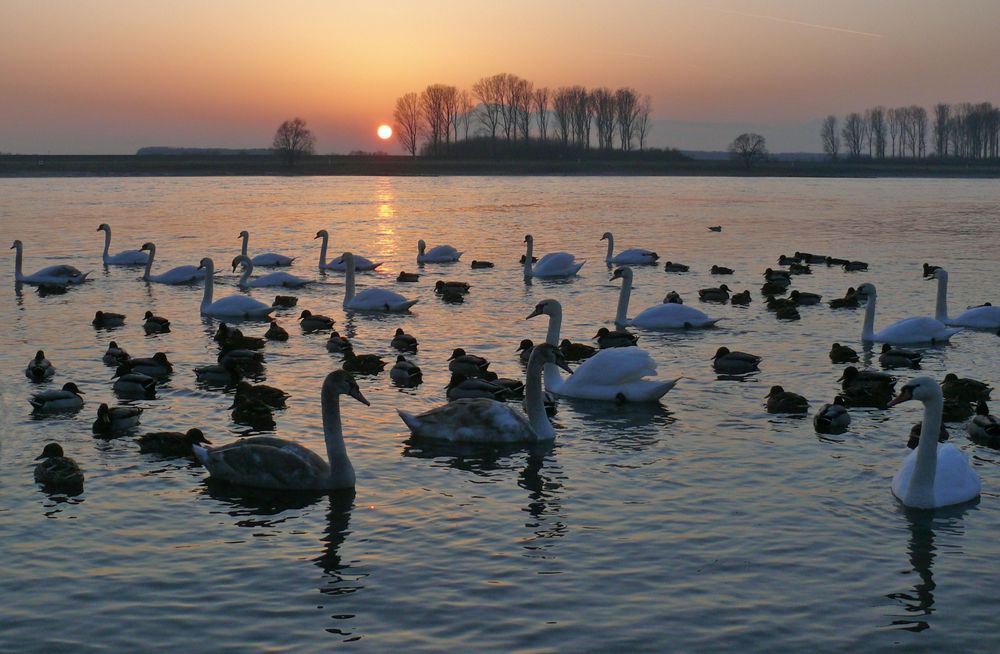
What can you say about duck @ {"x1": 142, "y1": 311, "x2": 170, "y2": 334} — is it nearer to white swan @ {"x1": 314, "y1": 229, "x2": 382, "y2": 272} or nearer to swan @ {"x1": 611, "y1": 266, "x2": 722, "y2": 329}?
swan @ {"x1": 611, "y1": 266, "x2": 722, "y2": 329}

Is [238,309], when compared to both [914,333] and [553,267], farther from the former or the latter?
[914,333]

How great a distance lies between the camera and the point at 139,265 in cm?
3291

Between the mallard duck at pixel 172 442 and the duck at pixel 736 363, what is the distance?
7.64 metres

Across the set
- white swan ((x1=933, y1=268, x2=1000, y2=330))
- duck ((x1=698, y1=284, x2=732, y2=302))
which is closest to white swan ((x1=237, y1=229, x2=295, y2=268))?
duck ((x1=698, y1=284, x2=732, y2=302))

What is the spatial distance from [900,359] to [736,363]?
2.69m

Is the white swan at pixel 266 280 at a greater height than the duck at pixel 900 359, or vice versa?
the white swan at pixel 266 280

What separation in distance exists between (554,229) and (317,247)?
512 inches

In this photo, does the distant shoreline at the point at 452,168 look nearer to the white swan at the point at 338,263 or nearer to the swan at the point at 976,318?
the white swan at the point at 338,263

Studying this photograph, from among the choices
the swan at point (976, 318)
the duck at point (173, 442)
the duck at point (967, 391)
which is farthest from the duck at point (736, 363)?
the duck at point (173, 442)

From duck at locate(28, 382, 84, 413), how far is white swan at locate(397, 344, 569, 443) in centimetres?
414

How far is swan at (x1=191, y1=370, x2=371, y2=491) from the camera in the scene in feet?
35.6

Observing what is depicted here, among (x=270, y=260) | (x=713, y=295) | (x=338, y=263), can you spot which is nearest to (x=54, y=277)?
(x=270, y=260)

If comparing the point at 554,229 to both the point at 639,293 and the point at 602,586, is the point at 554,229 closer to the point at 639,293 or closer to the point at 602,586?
the point at 639,293

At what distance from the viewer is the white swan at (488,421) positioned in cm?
1259
